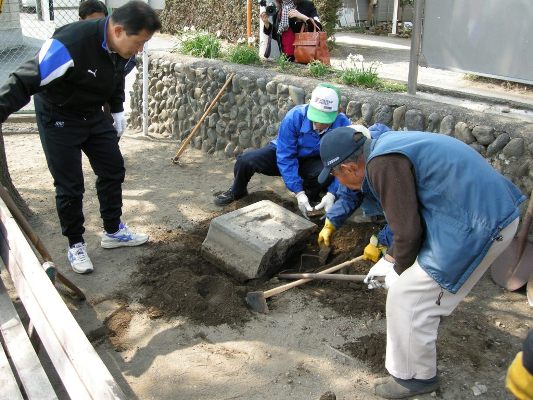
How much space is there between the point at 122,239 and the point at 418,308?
103 inches

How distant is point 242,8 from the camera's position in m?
13.1

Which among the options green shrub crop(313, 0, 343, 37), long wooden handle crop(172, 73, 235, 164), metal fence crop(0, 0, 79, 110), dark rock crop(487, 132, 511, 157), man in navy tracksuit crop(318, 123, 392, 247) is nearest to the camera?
man in navy tracksuit crop(318, 123, 392, 247)

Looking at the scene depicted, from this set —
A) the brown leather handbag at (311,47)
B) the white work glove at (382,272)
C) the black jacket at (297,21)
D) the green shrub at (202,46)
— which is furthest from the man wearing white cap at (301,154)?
the green shrub at (202,46)

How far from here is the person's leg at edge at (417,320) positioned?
2.67m

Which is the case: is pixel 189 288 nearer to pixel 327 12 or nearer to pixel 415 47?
pixel 415 47

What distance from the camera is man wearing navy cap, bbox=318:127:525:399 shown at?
2.48 m

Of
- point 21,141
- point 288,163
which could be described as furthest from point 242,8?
point 288,163

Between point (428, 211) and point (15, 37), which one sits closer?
point (428, 211)

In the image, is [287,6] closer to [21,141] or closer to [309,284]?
[21,141]

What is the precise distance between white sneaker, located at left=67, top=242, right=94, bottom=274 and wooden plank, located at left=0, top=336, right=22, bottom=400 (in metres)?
1.58

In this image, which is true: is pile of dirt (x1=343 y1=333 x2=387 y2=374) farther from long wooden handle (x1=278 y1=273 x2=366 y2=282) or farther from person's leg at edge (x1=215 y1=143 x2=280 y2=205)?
person's leg at edge (x1=215 y1=143 x2=280 y2=205)

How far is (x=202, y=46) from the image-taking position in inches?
290

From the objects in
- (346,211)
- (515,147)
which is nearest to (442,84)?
(515,147)

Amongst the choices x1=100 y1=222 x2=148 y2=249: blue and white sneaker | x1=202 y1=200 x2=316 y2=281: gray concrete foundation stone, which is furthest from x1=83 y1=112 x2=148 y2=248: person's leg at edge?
x1=202 y1=200 x2=316 y2=281: gray concrete foundation stone
